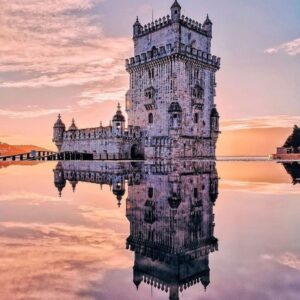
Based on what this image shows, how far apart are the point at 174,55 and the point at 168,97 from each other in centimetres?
469

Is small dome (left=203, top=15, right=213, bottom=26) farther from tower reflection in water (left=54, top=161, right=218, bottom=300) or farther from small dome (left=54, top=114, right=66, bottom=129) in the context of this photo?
tower reflection in water (left=54, top=161, right=218, bottom=300)

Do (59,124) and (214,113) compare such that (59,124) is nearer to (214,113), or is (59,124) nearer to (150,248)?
(214,113)

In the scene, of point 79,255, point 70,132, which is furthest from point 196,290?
point 70,132

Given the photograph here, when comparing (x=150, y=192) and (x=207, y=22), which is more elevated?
(x=207, y=22)

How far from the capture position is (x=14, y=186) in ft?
59.3

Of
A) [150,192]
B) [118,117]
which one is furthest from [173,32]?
[150,192]

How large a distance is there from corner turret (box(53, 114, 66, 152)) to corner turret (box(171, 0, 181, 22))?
24.7 meters

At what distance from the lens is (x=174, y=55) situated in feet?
140

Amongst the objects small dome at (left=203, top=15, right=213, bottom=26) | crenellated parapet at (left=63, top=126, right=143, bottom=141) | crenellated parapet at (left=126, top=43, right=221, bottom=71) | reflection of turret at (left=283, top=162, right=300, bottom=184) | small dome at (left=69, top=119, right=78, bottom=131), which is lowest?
reflection of turret at (left=283, top=162, right=300, bottom=184)

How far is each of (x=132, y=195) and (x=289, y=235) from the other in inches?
279

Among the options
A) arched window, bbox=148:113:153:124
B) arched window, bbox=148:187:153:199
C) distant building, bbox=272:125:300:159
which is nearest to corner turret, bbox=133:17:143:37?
arched window, bbox=148:113:153:124

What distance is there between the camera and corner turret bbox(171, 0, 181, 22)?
146ft

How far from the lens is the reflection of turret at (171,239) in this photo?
18.9ft

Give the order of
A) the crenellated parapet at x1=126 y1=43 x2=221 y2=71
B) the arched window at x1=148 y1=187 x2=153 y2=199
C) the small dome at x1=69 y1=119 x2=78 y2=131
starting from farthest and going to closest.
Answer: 1. the small dome at x1=69 y1=119 x2=78 y2=131
2. the crenellated parapet at x1=126 y1=43 x2=221 y2=71
3. the arched window at x1=148 y1=187 x2=153 y2=199
